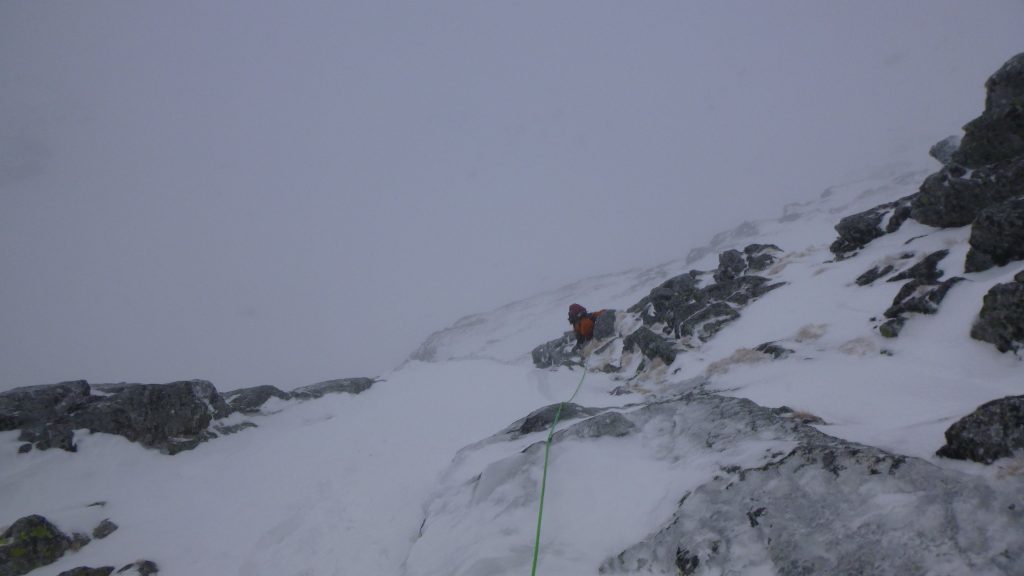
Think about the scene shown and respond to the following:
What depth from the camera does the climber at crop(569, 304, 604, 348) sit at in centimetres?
1964

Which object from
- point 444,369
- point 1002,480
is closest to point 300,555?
point 1002,480

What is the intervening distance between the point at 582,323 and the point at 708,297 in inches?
229

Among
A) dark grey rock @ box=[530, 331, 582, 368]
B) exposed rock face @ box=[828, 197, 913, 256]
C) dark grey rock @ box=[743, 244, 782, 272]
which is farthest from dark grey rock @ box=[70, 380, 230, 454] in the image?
exposed rock face @ box=[828, 197, 913, 256]

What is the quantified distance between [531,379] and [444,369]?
461cm

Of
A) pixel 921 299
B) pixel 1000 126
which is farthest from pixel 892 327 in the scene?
pixel 1000 126

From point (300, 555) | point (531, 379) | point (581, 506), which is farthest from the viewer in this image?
point (531, 379)

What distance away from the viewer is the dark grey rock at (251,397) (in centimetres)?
1396

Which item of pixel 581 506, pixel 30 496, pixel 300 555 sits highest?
pixel 30 496

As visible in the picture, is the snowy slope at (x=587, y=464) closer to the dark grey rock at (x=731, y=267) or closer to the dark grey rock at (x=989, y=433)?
the dark grey rock at (x=989, y=433)

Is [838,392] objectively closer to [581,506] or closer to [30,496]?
[581,506]

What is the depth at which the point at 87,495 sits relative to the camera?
30.1 feet

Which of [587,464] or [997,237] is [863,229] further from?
[587,464]

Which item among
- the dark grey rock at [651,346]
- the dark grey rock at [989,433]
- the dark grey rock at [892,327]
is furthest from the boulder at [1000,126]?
the dark grey rock at [989,433]

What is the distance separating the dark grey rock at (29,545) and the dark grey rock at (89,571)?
1.18 metres
